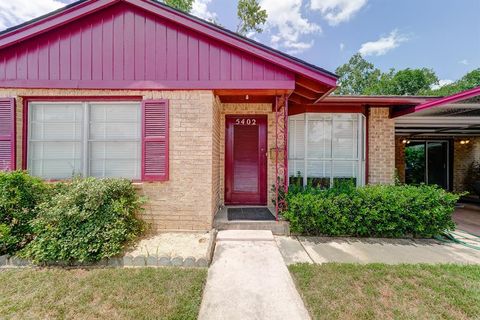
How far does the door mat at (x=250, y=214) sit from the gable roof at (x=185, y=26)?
299 centimetres

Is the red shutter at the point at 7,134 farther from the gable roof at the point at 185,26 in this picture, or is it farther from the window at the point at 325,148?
the window at the point at 325,148

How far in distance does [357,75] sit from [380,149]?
34265 mm

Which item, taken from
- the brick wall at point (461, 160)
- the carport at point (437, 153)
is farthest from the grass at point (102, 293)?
the brick wall at point (461, 160)

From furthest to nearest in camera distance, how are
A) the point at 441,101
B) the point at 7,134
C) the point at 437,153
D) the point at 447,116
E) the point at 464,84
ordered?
the point at 464,84
the point at 437,153
the point at 447,116
the point at 441,101
the point at 7,134

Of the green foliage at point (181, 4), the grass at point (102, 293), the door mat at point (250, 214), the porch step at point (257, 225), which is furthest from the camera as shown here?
the green foliage at point (181, 4)

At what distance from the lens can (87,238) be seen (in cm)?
322

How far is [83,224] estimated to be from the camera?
339 centimetres

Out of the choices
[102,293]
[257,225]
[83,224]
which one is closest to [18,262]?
[83,224]

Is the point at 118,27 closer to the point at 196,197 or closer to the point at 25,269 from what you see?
the point at 196,197

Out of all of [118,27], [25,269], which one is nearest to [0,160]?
[25,269]

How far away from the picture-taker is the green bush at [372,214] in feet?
13.5

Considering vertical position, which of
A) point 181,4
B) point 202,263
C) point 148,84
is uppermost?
point 181,4

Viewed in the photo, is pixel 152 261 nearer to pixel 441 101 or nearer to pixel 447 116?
pixel 441 101

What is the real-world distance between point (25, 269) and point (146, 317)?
230cm
